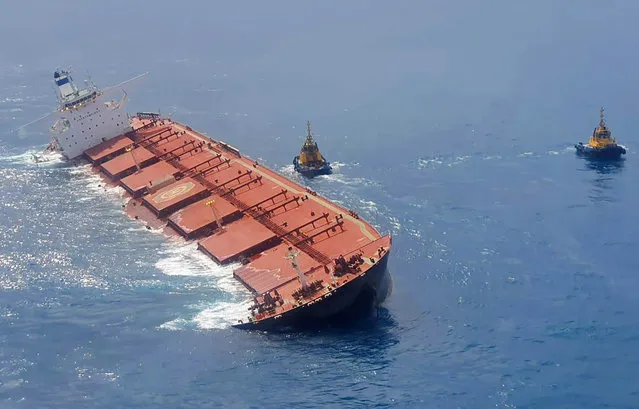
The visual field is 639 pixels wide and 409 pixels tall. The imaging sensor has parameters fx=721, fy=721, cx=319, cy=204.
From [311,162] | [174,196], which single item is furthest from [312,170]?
[174,196]

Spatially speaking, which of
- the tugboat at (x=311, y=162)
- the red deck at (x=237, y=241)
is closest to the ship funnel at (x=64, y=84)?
the tugboat at (x=311, y=162)

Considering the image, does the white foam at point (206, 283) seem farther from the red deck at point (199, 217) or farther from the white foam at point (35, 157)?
the white foam at point (35, 157)

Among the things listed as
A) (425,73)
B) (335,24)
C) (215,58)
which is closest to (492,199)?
(425,73)

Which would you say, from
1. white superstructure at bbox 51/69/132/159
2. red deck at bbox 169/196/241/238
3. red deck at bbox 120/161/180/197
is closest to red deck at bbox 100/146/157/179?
red deck at bbox 120/161/180/197

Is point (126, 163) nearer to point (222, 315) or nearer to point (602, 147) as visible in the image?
point (222, 315)

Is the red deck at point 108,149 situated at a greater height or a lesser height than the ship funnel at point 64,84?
lesser

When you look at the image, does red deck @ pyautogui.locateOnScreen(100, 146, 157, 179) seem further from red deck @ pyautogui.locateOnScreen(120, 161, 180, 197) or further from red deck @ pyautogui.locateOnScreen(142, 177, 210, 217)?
red deck @ pyautogui.locateOnScreen(142, 177, 210, 217)
